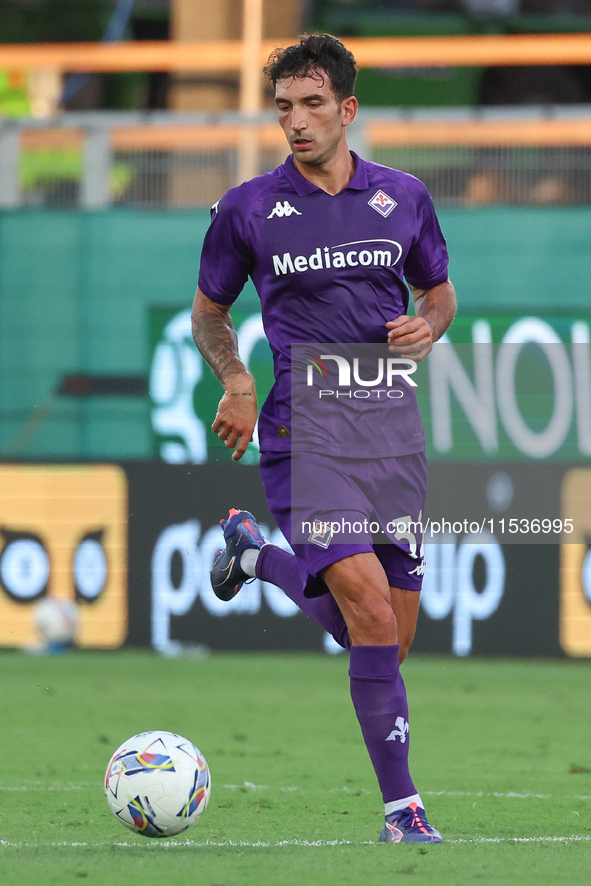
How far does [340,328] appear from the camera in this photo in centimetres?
458

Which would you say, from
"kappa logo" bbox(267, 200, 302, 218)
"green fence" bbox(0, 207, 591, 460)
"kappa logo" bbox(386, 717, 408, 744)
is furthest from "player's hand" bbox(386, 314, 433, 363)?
"green fence" bbox(0, 207, 591, 460)

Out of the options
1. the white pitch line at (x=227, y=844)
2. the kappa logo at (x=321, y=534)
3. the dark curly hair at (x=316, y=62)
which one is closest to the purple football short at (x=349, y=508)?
the kappa logo at (x=321, y=534)

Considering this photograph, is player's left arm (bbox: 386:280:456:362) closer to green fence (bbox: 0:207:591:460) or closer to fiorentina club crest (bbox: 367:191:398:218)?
fiorentina club crest (bbox: 367:191:398:218)

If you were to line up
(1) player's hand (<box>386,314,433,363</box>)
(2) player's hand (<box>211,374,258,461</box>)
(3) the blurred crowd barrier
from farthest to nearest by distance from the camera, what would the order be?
1. (3) the blurred crowd barrier
2. (2) player's hand (<box>211,374,258,461</box>)
3. (1) player's hand (<box>386,314,433,363</box>)

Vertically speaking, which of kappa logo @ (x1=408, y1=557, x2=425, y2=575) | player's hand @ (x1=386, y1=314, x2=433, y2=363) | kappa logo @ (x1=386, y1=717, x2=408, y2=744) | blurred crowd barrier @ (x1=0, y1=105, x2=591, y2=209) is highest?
blurred crowd barrier @ (x1=0, y1=105, x2=591, y2=209)

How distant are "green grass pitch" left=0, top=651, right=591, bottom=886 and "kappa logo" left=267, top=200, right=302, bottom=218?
1925 mm

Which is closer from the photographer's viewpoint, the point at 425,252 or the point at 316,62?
the point at 316,62

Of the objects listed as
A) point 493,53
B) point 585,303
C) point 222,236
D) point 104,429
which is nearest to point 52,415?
point 104,429

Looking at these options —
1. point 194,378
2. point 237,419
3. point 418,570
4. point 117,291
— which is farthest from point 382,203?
point 117,291

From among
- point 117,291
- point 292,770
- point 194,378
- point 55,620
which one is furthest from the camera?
point 117,291

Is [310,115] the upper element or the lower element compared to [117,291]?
upper

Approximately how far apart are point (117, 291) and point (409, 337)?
23.3 ft

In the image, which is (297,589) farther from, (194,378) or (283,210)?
(194,378)

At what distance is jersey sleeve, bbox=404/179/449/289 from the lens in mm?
4859
